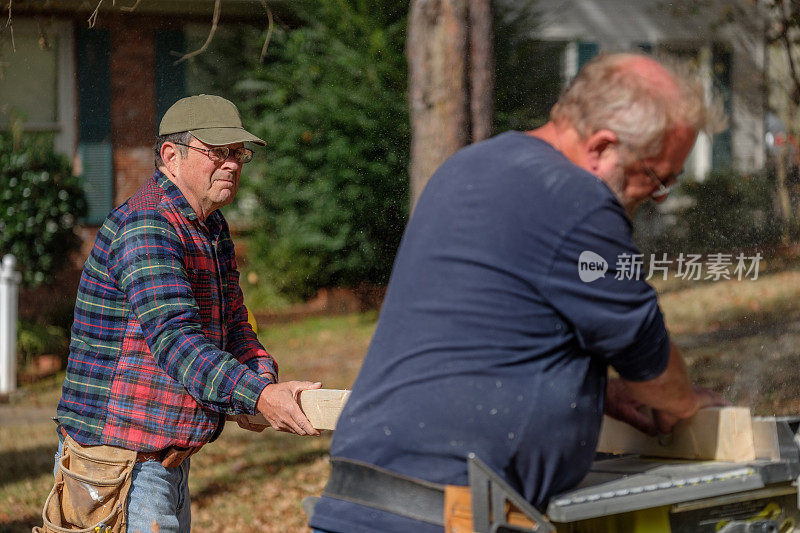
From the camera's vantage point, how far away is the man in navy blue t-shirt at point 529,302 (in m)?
1.70

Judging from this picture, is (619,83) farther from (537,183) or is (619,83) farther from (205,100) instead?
(205,100)

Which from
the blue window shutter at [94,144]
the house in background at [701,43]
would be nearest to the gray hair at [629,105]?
the blue window shutter at [94,144]

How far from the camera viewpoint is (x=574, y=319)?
1.71m

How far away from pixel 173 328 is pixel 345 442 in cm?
85

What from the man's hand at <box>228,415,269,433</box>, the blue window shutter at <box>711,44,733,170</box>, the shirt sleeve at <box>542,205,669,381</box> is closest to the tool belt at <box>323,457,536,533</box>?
the shirt sleeve at <box>542,205,669,381</box>

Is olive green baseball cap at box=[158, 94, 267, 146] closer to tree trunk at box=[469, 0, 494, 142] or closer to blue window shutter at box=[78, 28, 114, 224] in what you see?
tree trunk at box=[469, 0, 494, 142]

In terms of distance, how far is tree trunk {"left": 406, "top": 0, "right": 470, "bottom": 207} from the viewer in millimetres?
4742

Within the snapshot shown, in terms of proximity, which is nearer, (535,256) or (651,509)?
(535,256)

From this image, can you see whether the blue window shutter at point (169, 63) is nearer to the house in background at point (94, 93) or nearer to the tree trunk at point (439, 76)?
the house in background at point (94, 93)

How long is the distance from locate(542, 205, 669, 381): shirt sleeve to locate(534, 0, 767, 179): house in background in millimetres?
8846

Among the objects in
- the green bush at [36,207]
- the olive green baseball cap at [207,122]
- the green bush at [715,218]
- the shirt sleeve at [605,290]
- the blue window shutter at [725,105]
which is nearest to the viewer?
the shirt sleeve at [605,290]

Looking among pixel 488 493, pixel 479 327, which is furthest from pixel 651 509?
pixel 479 327

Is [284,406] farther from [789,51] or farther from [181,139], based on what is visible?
[789,51]

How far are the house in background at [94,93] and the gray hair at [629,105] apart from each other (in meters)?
5.68
